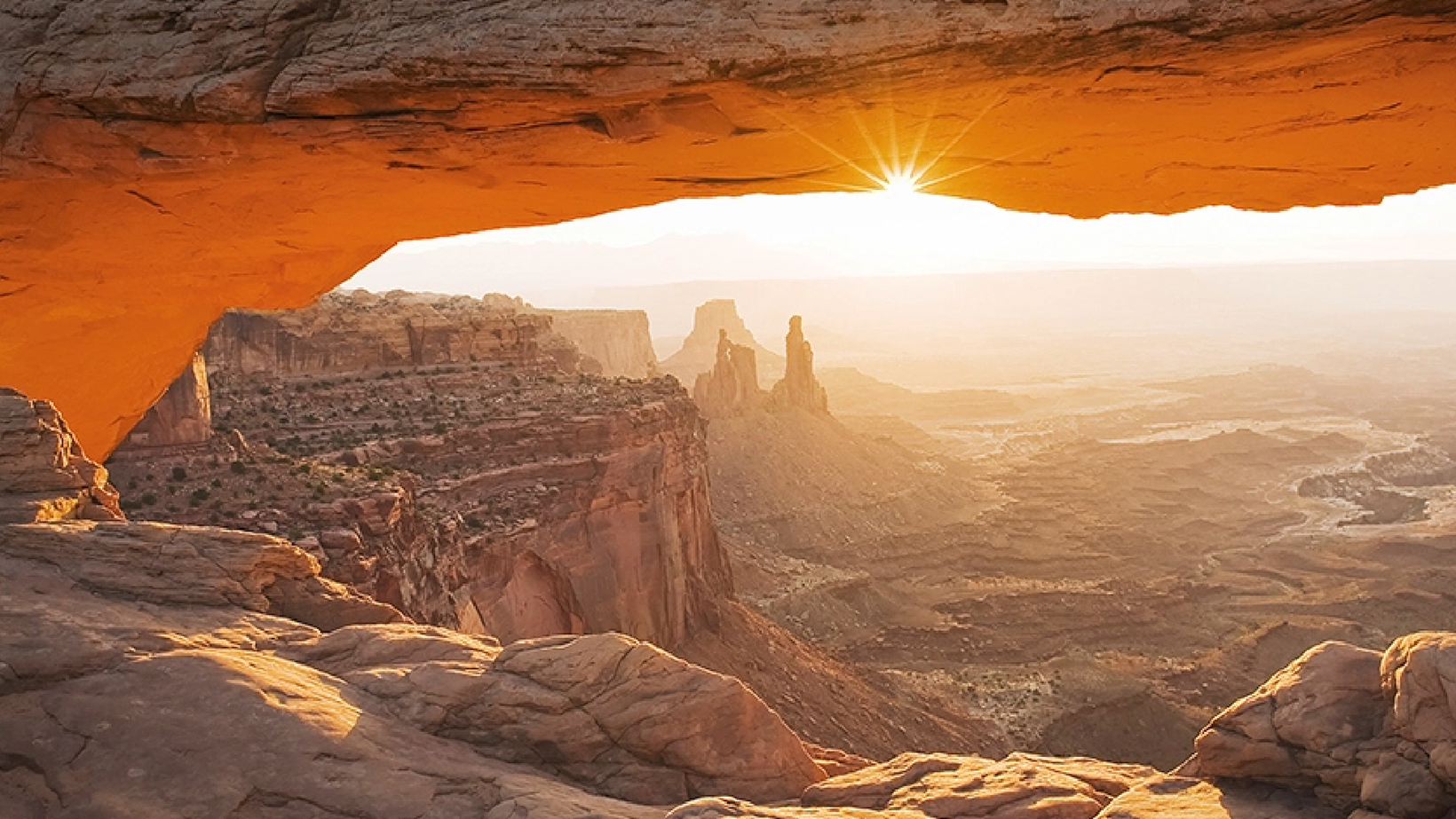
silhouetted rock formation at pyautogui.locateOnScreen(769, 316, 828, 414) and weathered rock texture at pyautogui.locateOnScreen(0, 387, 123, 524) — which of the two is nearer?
weathered rock texture at pyautogui.locateOnScreen(0, 387, 123, 524)

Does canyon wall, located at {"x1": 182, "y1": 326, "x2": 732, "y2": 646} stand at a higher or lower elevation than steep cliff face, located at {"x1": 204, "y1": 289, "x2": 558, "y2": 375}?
lower

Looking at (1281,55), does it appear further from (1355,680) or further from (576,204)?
(576,204)

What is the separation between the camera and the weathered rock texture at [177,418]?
22.8 meters

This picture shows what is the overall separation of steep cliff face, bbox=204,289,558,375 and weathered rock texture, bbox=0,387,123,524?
73.3ft

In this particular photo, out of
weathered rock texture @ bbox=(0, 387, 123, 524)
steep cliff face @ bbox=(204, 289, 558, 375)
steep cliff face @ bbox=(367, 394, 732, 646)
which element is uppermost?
steep cliff face @ bbox=(204, 289, 558, 375)

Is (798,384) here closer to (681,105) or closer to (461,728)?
(681,105)

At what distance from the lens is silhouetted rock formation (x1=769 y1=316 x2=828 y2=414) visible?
78.0 metres

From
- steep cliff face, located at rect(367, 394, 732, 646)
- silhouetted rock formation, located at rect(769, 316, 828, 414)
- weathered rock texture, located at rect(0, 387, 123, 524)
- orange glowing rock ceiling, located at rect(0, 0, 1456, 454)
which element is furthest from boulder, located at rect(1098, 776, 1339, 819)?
silhouetted rock formation, located at rect(769, 316, 828, 414)

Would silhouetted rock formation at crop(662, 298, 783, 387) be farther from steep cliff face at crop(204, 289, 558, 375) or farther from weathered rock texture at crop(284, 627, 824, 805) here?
weathered rock texture at crop(284, 627, 824, 805)

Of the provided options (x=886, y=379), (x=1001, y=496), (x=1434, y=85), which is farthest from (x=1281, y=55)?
(x=886, y=379)

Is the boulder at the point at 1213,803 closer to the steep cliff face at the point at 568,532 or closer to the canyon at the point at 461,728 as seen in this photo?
the canyon at the point at 461,728

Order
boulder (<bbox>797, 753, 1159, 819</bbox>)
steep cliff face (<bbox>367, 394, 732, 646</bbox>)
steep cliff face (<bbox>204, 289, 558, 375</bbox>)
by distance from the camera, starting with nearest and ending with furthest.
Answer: boulder (<bbox>797, 753, 1159, 819</bbox>)
steep cliff face (<bbox>367, 394, 732, 646</bbox>)
steep cliff face (<bbox>204, 289, 558, 375</bbox>)

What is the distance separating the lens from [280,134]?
9453 millimetres

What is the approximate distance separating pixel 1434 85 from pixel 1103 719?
1227 inches
